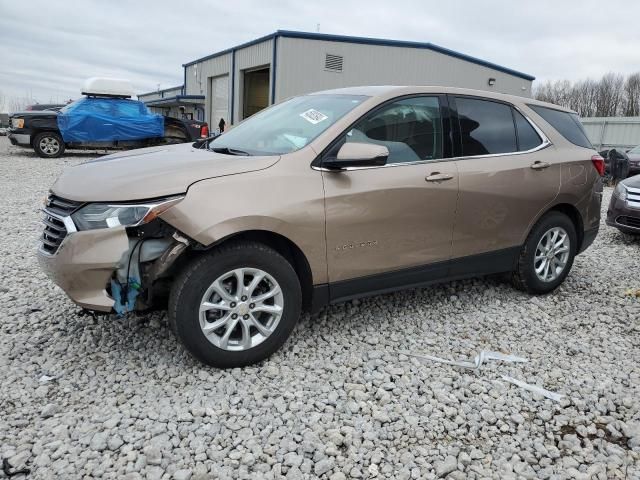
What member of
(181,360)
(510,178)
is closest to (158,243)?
(181,360)

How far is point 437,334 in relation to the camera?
12.6 feet

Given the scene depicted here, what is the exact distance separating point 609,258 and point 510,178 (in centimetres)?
305

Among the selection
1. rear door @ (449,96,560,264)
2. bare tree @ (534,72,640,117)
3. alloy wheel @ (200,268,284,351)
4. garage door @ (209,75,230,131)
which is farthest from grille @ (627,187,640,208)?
bare tree @ (534,72,640,117)

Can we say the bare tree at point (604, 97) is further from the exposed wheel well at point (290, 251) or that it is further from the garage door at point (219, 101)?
the exposed wheel well at point (290, 251)

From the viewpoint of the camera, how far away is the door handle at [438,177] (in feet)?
12.0

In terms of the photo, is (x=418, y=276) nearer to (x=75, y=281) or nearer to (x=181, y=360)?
(x=181, y=360)

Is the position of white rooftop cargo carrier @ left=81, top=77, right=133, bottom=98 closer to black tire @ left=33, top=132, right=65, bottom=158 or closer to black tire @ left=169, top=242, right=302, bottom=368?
black tire @ left=33, top=132, right=65, bottom=158

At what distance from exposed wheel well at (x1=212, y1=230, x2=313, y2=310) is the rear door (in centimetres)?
127

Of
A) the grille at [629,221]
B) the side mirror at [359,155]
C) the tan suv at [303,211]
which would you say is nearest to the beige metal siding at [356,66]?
the grille at [629,221]

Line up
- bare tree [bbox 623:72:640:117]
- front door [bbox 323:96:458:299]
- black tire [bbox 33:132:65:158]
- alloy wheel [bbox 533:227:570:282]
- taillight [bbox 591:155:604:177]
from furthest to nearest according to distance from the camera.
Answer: bare tree [bbox 623:72:640:117] < black tire [bbox 33:132:65:158] < taillight [bbox 591:155:604:177] < alloy wheel [bbox 533:227:570:282] < front door [bbox 323:96:458:299]

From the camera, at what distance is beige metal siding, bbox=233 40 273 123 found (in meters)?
20.8

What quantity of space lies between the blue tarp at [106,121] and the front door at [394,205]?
42.0 feet

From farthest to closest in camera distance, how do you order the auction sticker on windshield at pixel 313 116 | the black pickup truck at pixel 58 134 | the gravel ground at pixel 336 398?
the black pickup truck at pixel 58 134, the auction sticker on windshield at pixel 313 116, the gravel ground at pixel 336 398

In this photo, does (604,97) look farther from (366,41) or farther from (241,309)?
(241,309)
